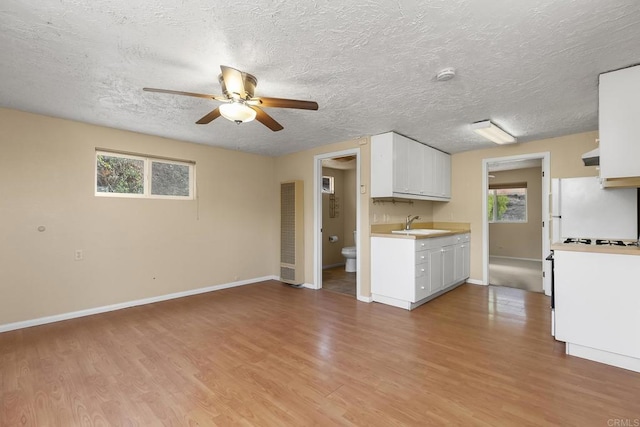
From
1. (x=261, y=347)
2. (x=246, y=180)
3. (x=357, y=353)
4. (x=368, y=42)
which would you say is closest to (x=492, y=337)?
(x=357, y=353)

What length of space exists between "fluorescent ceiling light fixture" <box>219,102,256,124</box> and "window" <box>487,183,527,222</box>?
7652 mm

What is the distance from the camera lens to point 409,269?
353 cm

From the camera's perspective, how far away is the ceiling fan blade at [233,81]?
1862 millimetres

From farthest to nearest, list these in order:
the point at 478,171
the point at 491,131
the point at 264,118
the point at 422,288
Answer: the point at 478,171, the point at 422,288, the point at 491,131, the point at 264,118

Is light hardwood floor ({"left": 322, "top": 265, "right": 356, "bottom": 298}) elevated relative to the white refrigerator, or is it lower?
lower

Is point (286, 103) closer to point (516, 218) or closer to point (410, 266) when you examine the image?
point (410, 266)

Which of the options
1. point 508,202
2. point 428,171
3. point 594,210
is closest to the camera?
point 594,210

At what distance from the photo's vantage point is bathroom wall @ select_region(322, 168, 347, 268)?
6.39 m

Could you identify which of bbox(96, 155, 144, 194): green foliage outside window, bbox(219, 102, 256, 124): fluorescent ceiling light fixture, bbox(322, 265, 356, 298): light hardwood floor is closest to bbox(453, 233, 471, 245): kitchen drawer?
bbox(322, 265, 356, 298): light hardwood floor

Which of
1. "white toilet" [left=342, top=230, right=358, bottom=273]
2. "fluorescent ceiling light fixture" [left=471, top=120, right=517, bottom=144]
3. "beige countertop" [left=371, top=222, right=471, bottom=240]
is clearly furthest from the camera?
"white toilet" [left=342, top=230, right=358, bottom=273]

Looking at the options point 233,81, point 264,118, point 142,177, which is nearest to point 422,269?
point 264,118

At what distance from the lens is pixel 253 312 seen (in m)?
3.52

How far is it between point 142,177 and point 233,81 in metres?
2.76

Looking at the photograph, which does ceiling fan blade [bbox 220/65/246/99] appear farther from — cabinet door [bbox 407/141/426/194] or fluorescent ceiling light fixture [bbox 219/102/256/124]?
cabinet door [bbox 407/141/426/194]
